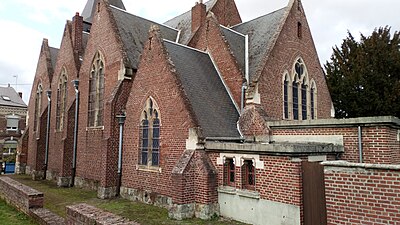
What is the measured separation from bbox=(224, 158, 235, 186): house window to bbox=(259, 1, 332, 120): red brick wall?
4473 millimetres

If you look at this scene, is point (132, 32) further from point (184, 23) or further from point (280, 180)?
point (280, 180)

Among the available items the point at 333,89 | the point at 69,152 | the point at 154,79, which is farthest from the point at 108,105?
the point at 333,89

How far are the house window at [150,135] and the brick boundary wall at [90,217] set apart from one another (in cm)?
507

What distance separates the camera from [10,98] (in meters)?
42.8

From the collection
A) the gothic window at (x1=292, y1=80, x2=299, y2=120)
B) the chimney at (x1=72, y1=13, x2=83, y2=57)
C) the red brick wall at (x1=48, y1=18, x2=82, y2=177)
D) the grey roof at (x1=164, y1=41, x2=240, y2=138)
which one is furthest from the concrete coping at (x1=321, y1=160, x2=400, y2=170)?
the chimney at (x1=72, y1=13, x2=83, y2=57)

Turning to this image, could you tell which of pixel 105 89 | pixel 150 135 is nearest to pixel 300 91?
pixel 150 135

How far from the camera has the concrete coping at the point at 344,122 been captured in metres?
10.7

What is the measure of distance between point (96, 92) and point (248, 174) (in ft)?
38.5

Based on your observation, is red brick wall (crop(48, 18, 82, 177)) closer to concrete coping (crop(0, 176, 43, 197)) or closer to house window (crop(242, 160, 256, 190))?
concrete coping (crop(0, 176, 43, 197))

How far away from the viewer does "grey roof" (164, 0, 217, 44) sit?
21.8 m

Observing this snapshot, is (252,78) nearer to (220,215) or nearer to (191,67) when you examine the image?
(191,67)

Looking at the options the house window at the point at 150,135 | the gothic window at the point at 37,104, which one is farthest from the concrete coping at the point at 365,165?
the gothic window at the point at 37,104

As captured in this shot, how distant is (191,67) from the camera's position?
15.1 meters

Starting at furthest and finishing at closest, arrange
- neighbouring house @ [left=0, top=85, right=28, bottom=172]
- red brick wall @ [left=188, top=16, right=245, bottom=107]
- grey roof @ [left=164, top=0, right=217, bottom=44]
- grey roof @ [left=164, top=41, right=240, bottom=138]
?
neighbouring house @ [left=0, top=85, right=28, bottom=172] → grey roof @ [left=164, top=0, right=217, bottom=44] → red brick wall @ [left=188, top=16, right=245, bottom=107] → grey roof @ [left=164, top=41, right=240, bottom=138]
